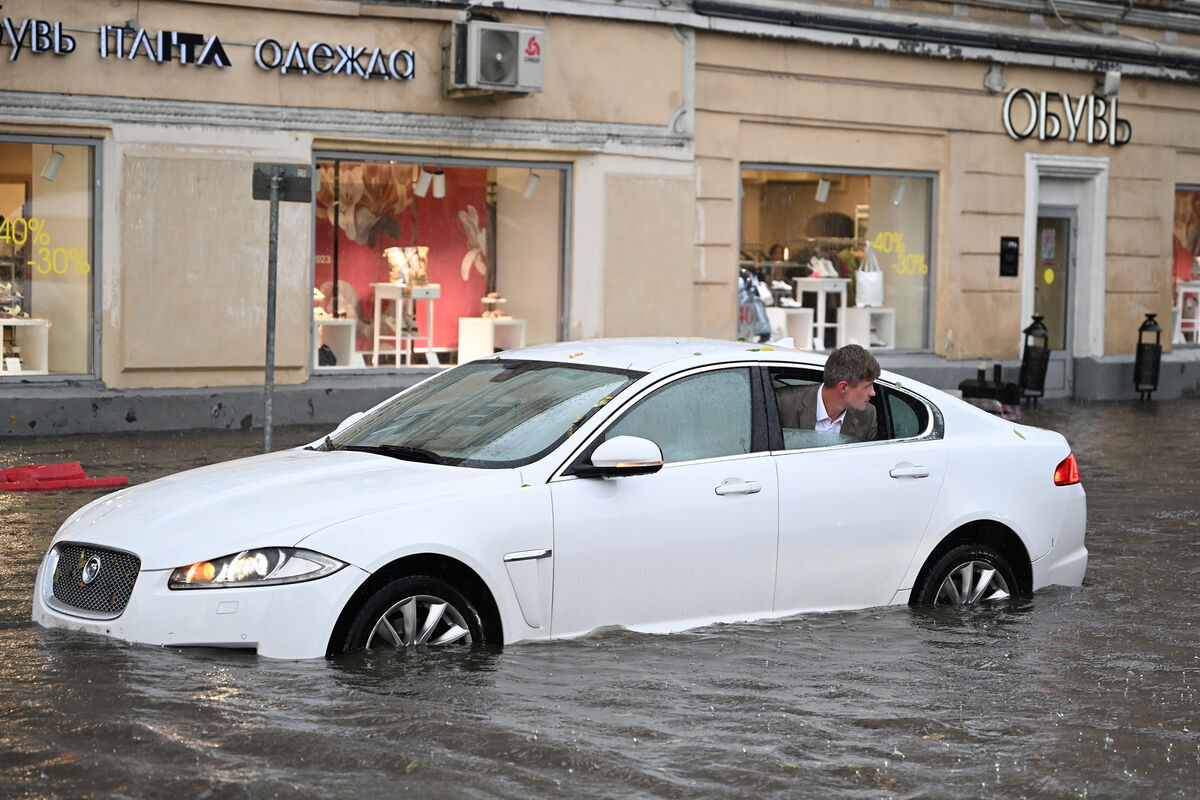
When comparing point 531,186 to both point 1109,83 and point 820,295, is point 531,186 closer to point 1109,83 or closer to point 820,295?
point 820,295

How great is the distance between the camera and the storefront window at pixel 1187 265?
24.3m

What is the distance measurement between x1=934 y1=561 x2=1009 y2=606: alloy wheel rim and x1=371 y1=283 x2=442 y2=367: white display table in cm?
1098

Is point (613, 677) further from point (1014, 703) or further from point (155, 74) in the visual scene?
point (155, 74)

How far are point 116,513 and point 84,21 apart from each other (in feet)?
32.9

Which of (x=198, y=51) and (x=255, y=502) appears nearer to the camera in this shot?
(x=255, y=502)

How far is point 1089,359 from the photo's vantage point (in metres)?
23.1

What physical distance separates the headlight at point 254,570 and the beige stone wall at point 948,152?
13.7m

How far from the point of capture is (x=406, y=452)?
7051 mm

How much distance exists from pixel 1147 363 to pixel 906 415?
642 inches

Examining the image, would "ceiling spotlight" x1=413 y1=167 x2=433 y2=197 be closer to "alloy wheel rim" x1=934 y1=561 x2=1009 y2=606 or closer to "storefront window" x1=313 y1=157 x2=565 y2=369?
"storefront window" x1=313 y1=157 x2=565 y2=369

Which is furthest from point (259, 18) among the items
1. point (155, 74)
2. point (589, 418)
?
point (589, 418)

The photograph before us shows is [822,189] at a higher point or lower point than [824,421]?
higher

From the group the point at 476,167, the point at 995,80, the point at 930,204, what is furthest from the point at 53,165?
the point at 995,80

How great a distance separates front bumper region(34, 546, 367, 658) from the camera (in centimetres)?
599
